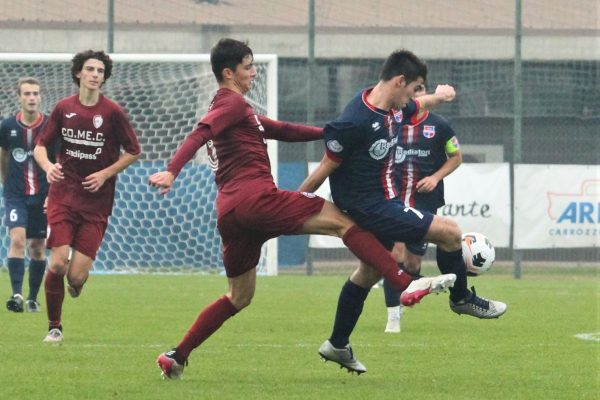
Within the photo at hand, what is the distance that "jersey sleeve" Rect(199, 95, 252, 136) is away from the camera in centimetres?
770

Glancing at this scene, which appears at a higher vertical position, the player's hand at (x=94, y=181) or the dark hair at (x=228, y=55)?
the dark hair at (x=228, y=55)

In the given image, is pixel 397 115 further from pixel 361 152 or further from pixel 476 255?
pixel 476 255

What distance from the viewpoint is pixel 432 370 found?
8.52 m

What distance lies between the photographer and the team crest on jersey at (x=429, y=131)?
11.6 meters

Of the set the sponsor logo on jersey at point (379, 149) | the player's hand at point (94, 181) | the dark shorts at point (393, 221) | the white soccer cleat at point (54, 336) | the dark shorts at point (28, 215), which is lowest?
the white soccer cleat at point (54, 336)

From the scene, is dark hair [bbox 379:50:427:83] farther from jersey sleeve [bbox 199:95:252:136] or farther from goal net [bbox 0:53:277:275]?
goal net [bbox 0:53:277:275]

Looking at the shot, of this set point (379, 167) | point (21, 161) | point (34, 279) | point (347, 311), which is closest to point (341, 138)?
point (379, 167)

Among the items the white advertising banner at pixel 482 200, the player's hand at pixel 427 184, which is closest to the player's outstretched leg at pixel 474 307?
the player's hand at pixel 427 184

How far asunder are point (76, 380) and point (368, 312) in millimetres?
5865

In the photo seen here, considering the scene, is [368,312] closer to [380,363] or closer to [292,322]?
[292,322]

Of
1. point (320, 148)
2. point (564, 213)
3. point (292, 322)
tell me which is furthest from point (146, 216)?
point (292, 322)

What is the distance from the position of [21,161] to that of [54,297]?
150 inches

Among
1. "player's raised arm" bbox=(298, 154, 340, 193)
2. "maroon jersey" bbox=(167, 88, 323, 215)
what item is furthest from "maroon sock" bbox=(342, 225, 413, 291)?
"maroon jersey" bbox=(167, 88, 323, 215)

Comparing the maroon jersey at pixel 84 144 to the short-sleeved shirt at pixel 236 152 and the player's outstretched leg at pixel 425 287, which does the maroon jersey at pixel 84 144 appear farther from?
the player's outstretched leg at pixel 425 287
